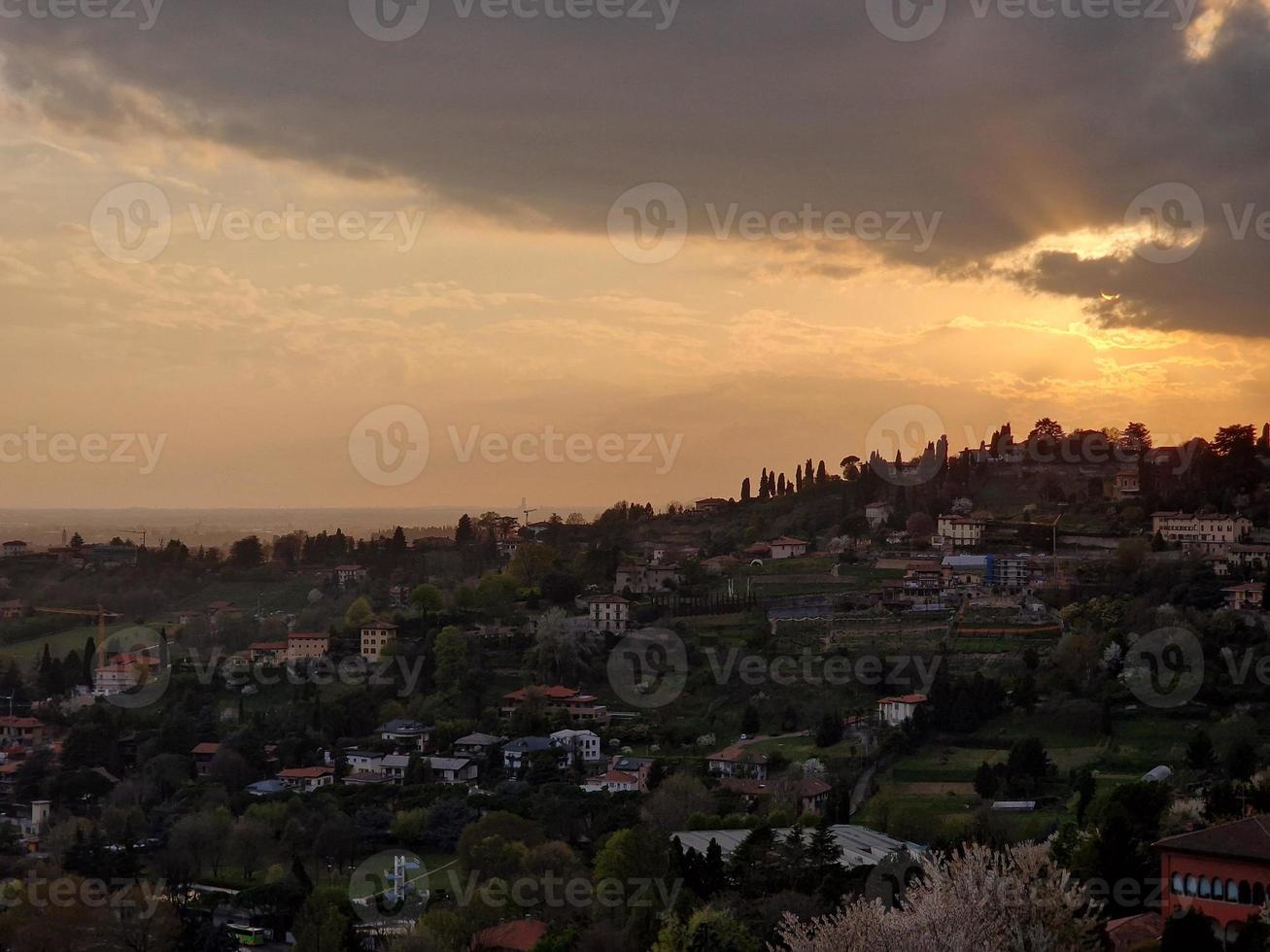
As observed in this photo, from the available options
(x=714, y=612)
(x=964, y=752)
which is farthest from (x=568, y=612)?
(x=964, y=752)

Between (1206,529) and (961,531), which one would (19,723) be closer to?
(961,531)

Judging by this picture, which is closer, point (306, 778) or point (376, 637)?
point (306, 778)

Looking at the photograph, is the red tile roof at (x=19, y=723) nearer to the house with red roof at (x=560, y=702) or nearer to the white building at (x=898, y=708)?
the house with red roof at (x=560, y=702)

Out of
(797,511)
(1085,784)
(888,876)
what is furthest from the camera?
(797,511)

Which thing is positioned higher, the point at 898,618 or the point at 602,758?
the point at 898,618

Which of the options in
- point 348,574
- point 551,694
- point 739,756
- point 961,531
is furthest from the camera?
point 348,574

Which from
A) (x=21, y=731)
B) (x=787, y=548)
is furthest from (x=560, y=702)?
(x=787, y=548)

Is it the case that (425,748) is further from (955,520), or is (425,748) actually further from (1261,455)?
(1261,455)
